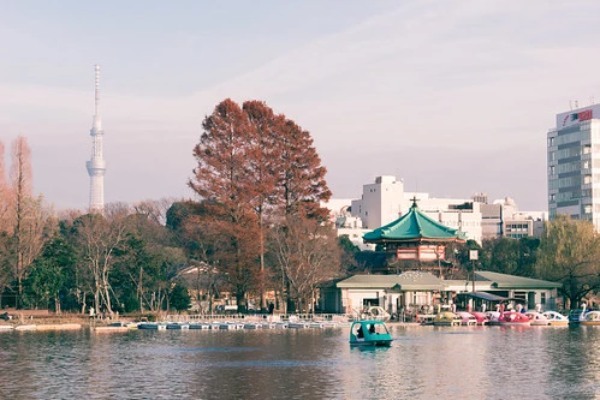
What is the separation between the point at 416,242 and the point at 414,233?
947mm

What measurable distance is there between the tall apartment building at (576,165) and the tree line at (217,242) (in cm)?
6309

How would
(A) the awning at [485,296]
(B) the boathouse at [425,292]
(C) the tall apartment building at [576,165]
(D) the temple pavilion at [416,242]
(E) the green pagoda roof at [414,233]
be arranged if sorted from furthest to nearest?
(C) the tall apartment building at [576,165]
(D) the temple pavilion at [416,242]
(E) the green pagoda roof at [414,233]
(B) the boathouse at [425,292]
(A) the awning at [485,296]

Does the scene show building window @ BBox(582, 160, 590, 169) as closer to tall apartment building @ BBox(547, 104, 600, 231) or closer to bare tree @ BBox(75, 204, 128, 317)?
tall apartment building @ BBox(547, 104, 600, 231)

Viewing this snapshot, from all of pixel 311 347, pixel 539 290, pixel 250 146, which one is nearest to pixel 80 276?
pixel 250 146

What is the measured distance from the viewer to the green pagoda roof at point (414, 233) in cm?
10712

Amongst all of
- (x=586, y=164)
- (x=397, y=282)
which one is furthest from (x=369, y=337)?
(x=586, y=164)

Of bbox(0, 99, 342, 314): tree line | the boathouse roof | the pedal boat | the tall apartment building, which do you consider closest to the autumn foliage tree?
bbox(0, 99, 342, 314): tree line

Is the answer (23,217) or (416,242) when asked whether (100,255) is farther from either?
(416,242)

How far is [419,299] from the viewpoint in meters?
104

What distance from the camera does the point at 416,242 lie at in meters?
107

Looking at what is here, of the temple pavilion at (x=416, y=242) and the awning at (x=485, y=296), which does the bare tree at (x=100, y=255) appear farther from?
the awning at (x=485, y=296)

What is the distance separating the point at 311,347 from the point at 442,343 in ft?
30.0

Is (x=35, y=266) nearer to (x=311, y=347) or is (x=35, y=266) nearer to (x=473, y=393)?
(x=311, y=347)

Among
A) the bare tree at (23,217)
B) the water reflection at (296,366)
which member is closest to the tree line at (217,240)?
the bare tree at (23,217)
